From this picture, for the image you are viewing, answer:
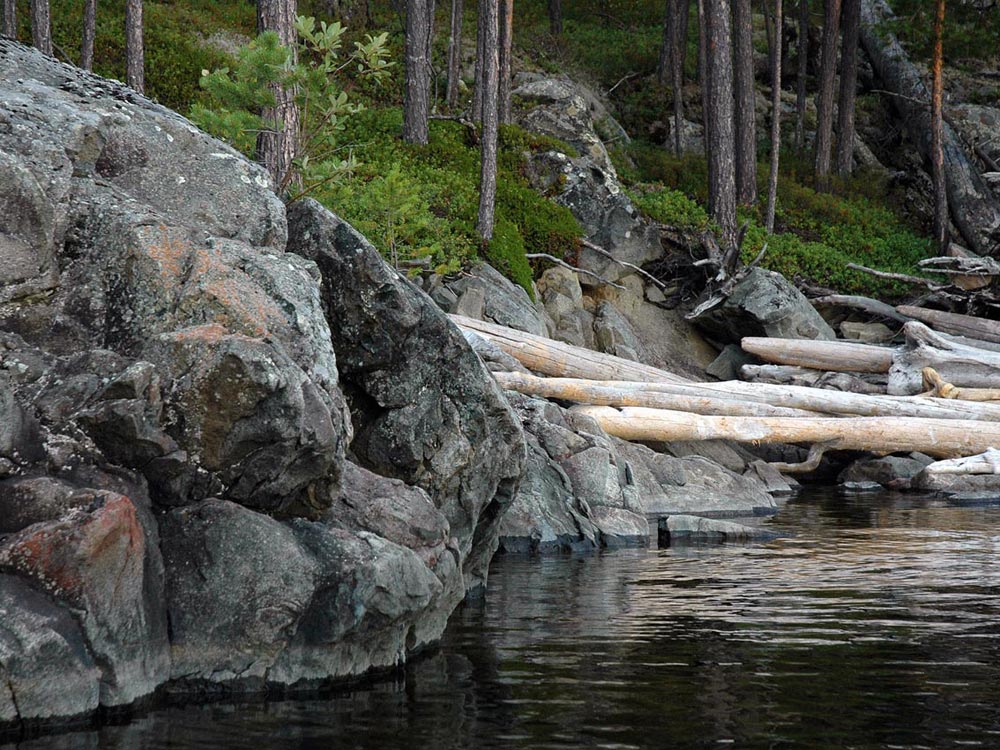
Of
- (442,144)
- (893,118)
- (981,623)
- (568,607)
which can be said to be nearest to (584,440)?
(568,607)

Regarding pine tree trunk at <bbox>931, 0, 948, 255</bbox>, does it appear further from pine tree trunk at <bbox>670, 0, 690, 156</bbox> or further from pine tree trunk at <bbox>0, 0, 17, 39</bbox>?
pine tree trunk at <bbox>0, 0, 17, 39</bbox>

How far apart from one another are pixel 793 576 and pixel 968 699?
4392 millimetres

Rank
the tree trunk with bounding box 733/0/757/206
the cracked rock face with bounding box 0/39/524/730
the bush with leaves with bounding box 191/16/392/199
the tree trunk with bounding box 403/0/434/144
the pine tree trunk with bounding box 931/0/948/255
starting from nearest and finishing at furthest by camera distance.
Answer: the cracked rock face with bounding box 0/39/524/730, the bush with leaves with bounding box 191/16/392/199, the tree trunk with bounding box 403/0/434/144, the pine tree trunk with bounding box 931/0/948/255, the tree trunk with bounding box 733/0/757/206

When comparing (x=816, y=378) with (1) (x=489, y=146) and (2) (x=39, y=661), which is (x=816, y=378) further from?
(2) (x=39, y=661)

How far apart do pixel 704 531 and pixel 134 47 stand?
47.8 feet

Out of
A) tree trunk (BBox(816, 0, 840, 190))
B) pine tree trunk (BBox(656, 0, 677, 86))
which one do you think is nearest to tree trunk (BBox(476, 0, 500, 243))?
tree trunk (BBox(816, 0, 840, 190))

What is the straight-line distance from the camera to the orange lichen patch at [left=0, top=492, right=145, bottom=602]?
5680 mm

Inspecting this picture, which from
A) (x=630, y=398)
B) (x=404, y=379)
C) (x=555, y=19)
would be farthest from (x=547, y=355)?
(x=555, y=19)

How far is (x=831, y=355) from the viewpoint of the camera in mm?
21625

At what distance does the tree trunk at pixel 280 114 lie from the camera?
15148 mm

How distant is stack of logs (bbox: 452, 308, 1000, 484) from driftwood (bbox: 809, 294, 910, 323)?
401 centimetres

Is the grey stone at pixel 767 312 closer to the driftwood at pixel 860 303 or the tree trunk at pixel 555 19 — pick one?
the driftwood at pixel 860 303

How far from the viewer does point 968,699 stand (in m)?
6.22

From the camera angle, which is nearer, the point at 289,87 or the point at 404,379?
Answer: the point at 404,379
